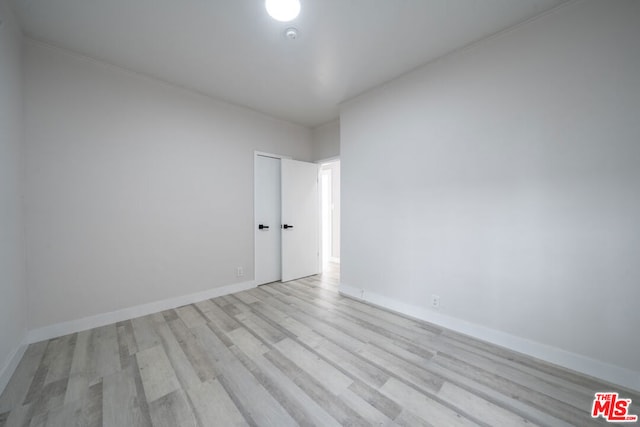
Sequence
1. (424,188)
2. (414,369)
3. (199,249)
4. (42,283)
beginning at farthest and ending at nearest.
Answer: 1. (199,249)
2. (424,188)
3. (42,283)
4. (414,369)

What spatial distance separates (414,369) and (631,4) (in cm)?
303

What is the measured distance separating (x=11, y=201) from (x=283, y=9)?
2659mm

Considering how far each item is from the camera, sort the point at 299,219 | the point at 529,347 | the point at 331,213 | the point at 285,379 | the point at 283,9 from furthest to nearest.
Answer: the point at 331,213, the point at 299,219, the point at 529,347, the point at 283,9, the point at 285,379

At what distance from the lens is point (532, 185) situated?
1882mm

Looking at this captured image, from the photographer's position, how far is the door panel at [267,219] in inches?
145

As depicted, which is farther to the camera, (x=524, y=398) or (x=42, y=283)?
(x=42, y=283)

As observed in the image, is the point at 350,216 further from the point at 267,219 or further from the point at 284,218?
the point at 267,219

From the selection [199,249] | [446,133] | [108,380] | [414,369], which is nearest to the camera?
[108,380]

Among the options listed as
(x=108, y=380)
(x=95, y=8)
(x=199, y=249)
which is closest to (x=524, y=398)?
(x=108, y=380)

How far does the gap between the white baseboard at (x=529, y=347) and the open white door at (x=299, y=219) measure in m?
1.75

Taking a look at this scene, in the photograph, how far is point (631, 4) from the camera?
4.99ft

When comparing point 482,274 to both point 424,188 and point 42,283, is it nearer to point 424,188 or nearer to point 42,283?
point 424,188

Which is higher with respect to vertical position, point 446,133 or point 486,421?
point 446,133

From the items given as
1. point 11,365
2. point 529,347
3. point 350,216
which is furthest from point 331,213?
point 11,365
